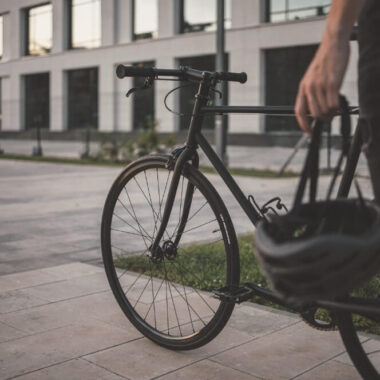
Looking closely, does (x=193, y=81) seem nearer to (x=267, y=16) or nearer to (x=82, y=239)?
(x=82, y=239)

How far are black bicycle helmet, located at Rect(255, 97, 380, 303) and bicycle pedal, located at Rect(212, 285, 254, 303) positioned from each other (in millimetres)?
890

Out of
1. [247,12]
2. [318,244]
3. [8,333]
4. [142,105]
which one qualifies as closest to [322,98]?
[318,244]

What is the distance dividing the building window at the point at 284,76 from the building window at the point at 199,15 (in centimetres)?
285

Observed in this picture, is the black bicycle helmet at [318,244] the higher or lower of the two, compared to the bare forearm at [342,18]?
lower

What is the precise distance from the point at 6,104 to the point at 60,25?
6.97 meters

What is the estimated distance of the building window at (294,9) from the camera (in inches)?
1033

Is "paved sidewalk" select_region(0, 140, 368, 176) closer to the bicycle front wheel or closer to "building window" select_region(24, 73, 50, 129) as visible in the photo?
"building window" select_region(24, 73, 50, 129)

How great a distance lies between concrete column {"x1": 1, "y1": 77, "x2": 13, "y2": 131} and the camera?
4025 centimetres

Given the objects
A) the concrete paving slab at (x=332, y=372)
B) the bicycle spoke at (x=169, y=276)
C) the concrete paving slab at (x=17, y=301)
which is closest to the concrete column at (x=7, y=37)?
the bicycle spoke at (x=169, y=276)

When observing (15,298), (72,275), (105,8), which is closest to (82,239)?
(72,275)

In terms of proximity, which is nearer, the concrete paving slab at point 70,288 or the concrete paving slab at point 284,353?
the concrete paving slab at point 284,353

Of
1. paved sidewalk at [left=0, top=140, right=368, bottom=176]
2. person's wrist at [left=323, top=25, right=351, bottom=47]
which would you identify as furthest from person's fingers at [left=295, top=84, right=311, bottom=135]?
paved sidewalk at [left=0, top=140, right=368, bottom=176]

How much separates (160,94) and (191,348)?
2864 cm

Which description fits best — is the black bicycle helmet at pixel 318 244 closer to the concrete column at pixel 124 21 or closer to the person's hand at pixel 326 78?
the person's hand at pixel 326 78
